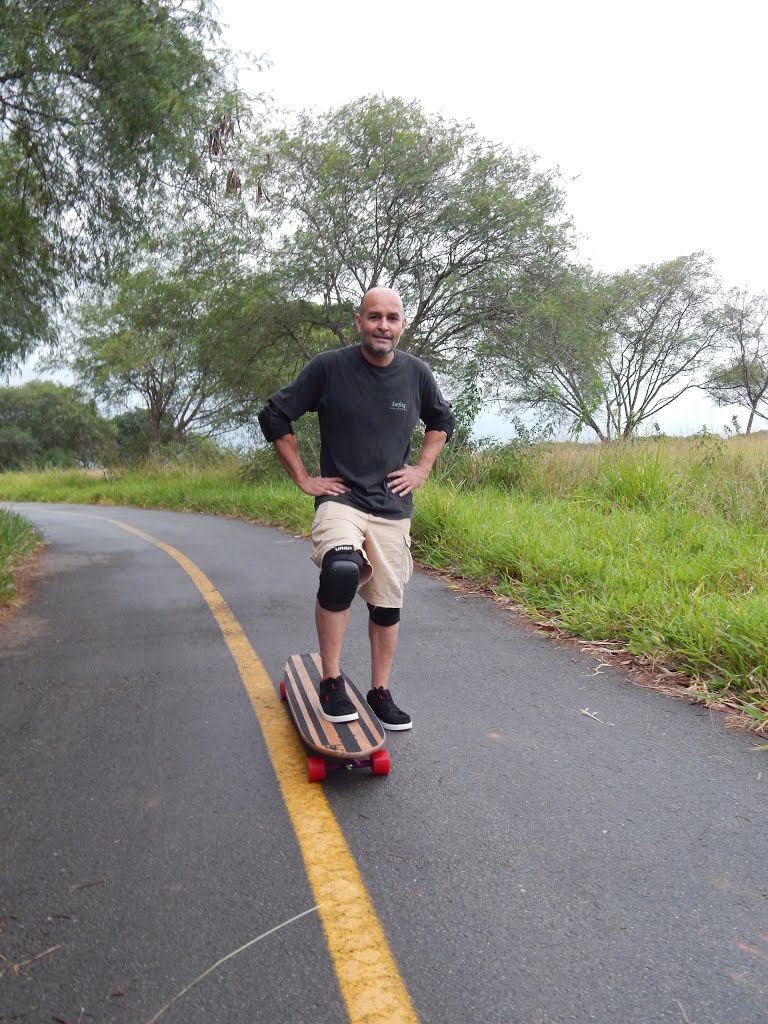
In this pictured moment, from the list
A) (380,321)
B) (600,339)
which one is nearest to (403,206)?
(600,339)

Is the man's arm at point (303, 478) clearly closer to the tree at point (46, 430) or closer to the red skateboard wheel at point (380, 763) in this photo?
the red skateboard wheel at point (380, 763)

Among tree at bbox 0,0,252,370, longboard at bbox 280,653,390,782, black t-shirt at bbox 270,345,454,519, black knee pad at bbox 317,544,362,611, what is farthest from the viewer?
tree at bbox 0,0,252,370

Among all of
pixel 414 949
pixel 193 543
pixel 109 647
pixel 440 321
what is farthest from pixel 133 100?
pixel 440 321

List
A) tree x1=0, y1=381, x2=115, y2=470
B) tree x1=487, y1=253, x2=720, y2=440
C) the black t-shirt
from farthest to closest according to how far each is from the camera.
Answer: tree x1=0, y1=381, x2=115, y2=470
tree x1=487, y1=253, x2=720, y2=440
the black t-shirt

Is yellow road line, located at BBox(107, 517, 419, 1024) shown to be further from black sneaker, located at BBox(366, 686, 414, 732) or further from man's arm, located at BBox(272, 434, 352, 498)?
man's arm, located at BBox(272, 434, 352, 498)

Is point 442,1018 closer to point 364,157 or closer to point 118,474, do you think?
point 364,157

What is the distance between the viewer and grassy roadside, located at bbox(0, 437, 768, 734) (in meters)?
4.87

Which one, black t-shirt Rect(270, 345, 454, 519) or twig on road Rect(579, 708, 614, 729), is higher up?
black t-shirt Rect(270, 345, 454, 519)

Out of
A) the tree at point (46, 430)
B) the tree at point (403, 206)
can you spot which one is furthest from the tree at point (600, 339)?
the tree at point (46, 430)

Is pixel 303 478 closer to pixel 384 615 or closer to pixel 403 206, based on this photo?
pixel 384 615

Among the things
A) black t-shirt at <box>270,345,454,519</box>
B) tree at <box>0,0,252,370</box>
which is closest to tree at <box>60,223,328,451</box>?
tree at <box>0,0,252,370</box>

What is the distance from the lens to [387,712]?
3953 millimetres

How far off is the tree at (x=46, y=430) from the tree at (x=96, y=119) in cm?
4370

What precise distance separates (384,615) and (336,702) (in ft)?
1.69
